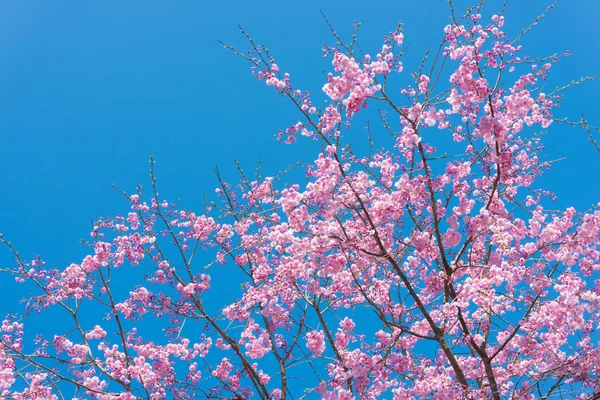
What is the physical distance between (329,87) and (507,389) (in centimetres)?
450

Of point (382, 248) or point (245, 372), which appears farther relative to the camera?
point (245, 372)

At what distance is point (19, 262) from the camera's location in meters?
8.13

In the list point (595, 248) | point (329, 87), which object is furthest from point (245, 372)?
point (595, 248)

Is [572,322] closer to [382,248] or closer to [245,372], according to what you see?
[382,248]

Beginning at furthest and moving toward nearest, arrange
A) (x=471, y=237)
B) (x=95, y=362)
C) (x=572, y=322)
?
1. (x=95, y=362)
2. (x=471, y=237)
3. (x=572, y=322)

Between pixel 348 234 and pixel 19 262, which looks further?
pixel 19 262

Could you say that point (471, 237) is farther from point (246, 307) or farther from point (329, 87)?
point (246, 307)

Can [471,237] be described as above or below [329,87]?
below

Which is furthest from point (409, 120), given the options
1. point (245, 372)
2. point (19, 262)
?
point (19, 262)

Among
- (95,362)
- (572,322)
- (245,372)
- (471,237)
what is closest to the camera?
(572,322)

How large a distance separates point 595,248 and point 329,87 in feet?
12.9

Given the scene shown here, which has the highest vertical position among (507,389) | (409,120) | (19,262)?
(19,262)

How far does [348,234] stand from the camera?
662 cm

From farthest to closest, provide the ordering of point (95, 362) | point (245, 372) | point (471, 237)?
1. point (245, 372)
2. point (95, 362)
3. point (471, 237)
